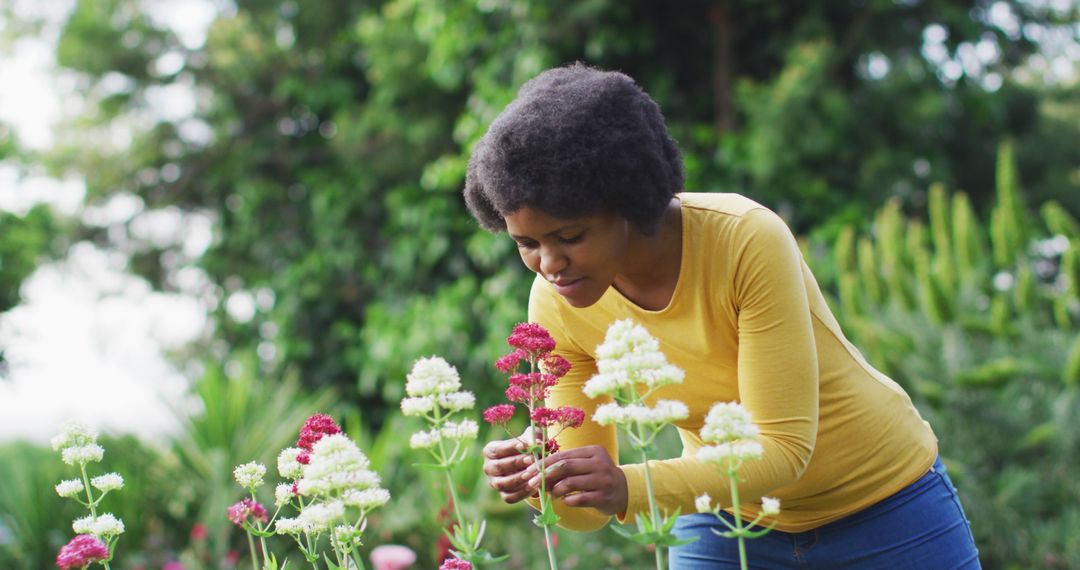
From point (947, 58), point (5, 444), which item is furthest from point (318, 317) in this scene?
point (947, 58)

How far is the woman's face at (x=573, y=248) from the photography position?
175 cm

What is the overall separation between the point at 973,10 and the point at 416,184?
376cm

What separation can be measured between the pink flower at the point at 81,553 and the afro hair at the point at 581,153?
2.68ft

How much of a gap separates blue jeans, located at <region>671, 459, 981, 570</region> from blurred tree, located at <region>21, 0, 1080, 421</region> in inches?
150

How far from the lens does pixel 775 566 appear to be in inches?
88.0

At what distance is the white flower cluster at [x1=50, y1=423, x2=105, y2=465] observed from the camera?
1.60 m

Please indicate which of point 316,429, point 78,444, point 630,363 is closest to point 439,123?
point 78,444

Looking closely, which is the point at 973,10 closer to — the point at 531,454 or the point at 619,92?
the point at 619,92

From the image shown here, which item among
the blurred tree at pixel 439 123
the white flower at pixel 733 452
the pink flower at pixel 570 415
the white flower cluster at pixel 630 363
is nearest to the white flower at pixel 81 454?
the pink flower at pixel 570 415

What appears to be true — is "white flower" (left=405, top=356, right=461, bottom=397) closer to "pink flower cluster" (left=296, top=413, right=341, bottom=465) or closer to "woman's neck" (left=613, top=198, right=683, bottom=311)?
"pink flower cluster" (left=296, top=413, right=341, bottom=465)

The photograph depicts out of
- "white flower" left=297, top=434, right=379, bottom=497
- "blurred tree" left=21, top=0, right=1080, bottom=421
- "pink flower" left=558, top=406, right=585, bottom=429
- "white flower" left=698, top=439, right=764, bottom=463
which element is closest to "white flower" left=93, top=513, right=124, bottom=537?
"white flower" left=297, top=434, right=379, bottom=497

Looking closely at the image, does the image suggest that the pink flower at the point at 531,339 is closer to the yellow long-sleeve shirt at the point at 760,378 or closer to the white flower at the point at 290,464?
the yellow long-sleeve shirt at the point at 760,378

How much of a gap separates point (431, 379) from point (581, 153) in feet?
1.60

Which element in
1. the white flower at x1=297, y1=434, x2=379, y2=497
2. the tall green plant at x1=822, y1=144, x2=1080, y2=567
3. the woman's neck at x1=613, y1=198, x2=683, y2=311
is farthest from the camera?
the tall green plant at x1=822, y1=144, x2=1080, y2=567
